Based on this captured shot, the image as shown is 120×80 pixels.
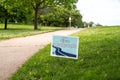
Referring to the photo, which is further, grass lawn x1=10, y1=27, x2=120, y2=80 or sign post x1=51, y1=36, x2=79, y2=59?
sign post x1=51, y1=36, x2=79, y2=59

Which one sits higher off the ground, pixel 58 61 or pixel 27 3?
pixel 27 3

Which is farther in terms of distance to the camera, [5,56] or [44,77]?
[5,56]

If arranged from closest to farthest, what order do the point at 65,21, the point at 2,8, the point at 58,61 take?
the point at 58,61 → the point at 2,8 → the point at 65,21

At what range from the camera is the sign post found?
8.71 metres

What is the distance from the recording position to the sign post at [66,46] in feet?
28.6

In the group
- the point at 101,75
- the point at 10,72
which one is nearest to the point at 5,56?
the point at 10,72

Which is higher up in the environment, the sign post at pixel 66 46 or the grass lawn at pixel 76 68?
the sign post at pixel 66 46

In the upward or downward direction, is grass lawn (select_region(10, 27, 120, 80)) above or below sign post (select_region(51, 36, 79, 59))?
below

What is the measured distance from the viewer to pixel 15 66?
9.73 metres

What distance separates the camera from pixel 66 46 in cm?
873

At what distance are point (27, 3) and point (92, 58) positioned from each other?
32.4m

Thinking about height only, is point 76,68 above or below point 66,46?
below

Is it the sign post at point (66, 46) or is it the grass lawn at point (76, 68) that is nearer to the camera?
the grass lawn at point (76, 68)

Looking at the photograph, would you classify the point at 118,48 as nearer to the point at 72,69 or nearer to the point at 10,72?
the point at 72,69
